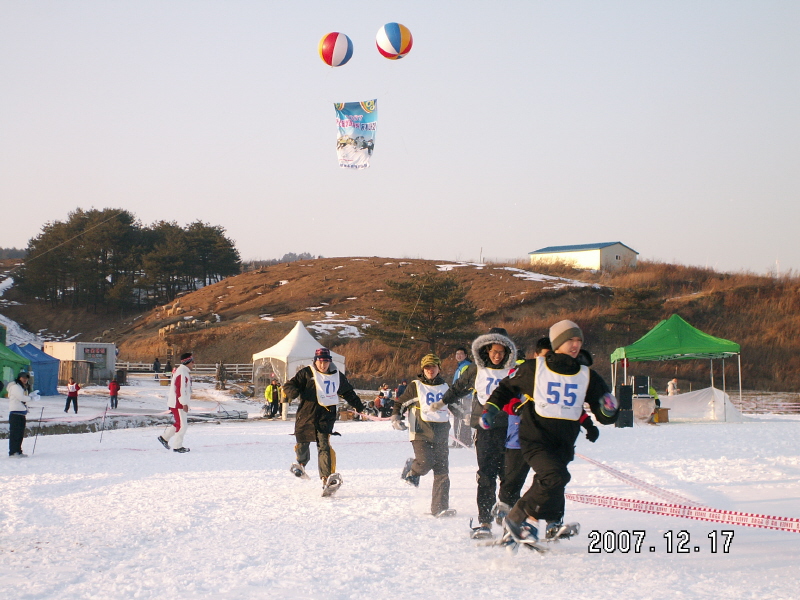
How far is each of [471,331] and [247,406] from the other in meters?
22.0

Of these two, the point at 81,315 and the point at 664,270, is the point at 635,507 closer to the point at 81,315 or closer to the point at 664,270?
the point at 664,270

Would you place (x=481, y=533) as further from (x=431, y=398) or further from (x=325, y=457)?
(x=325, y=457)

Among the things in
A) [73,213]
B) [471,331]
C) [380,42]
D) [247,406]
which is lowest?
[247,406]

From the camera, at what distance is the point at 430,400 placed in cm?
767

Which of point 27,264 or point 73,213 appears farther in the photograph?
point 73,213

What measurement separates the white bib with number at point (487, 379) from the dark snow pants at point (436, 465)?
0.74 metres

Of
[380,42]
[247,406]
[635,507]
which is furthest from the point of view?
[247,406]

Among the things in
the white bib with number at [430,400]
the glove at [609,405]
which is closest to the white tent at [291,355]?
the white bib with number at [430,400]

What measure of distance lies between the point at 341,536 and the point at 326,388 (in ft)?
9.32

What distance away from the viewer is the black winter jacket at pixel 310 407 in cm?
888

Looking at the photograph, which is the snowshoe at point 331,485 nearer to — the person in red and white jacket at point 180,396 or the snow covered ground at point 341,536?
the snow covered ground at point 341,536

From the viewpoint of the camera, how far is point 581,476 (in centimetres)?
973

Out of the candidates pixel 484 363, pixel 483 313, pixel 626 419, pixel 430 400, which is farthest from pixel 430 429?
pixel 483 313

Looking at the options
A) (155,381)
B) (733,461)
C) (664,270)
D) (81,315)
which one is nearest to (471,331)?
(155,381)
